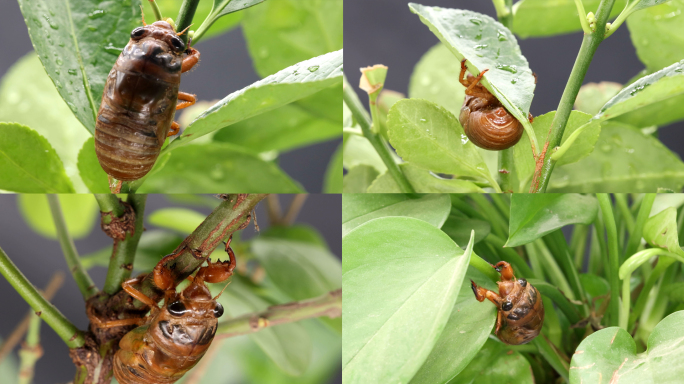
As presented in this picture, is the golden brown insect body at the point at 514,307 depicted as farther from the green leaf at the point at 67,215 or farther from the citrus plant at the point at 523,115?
the green leaf at the point at 67,215

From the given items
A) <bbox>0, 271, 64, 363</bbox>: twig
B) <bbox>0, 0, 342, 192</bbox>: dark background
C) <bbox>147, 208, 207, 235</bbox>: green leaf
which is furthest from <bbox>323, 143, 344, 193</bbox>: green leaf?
<bbox>0, 271, 64, 363</bbox>: twig

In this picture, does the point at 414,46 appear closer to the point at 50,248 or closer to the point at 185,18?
the point at 185,18

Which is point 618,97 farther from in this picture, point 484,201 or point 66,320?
point 66,320

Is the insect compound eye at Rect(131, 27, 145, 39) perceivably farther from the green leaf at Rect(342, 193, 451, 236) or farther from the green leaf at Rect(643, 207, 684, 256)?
the green leaf at Rect(643, 207, 684, 256)

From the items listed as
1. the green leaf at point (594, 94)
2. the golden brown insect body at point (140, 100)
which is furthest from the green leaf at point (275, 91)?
the green leaf at point (594, 94)

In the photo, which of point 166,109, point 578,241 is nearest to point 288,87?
point 166,109

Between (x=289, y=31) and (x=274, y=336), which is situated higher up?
(x=289, y=31)

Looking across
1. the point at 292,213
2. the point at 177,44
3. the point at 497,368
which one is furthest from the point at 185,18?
the point at 292,213
